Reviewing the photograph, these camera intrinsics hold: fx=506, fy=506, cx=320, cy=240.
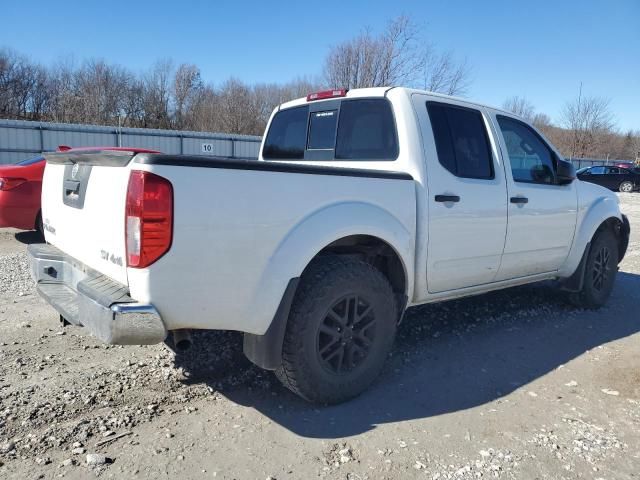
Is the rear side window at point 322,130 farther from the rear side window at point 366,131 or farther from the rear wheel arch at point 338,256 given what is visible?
the rear wheel arch at point 338,256

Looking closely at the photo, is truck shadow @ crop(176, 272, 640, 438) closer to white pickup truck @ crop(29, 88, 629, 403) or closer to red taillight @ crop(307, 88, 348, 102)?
white pickup truck @ crop(29, 88, 629, 403)

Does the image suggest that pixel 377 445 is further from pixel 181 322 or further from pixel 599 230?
pixel 599 230

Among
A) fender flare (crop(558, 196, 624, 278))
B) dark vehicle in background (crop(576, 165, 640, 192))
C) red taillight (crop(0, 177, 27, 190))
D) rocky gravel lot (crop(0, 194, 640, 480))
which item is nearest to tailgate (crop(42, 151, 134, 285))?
rocky gravel lot (crop(0, 194, 640, 480))

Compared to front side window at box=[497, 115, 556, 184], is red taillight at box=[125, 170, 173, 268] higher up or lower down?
lower down

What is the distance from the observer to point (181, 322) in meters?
2.55

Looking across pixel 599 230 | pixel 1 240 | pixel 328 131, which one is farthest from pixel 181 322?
pixel 1 240

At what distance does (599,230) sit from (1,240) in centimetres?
901

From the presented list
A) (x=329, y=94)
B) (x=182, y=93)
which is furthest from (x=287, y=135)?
(x=182, y=93)

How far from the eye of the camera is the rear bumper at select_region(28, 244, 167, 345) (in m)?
2.41

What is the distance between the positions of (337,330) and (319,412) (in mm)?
514

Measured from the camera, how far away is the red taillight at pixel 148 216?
7.70 feet

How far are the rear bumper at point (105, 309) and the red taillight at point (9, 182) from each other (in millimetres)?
5445

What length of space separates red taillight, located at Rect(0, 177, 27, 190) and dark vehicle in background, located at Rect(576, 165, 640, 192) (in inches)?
1132

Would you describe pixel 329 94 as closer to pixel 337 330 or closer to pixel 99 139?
pixel 337 330
